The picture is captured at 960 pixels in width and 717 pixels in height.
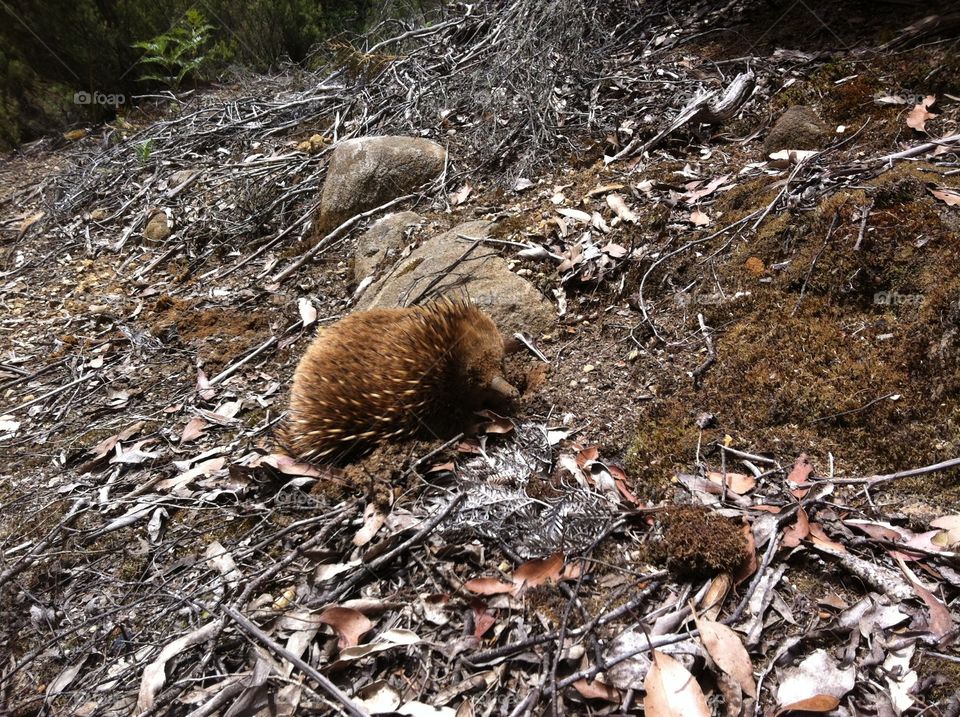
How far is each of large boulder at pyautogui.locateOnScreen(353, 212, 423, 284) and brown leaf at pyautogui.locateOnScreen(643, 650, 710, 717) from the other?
9.27 ft

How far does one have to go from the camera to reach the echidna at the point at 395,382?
7.95ft

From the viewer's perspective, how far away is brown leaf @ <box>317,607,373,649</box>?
1.81 m

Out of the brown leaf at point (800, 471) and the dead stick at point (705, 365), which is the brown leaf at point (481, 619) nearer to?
the brown leaf at point (800, 471)

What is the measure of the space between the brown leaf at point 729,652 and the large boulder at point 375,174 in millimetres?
3517

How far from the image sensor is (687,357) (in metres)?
2.41

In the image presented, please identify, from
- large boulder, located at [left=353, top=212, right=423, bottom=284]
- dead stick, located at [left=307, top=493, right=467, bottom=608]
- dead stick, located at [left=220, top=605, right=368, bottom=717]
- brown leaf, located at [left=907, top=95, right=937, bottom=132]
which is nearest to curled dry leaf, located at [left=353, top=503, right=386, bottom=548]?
dead stick, located at [left=307, top=493, right=467, bottom=608]

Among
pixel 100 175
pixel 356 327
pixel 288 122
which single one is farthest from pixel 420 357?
pixel 100 175

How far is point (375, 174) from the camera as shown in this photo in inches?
167

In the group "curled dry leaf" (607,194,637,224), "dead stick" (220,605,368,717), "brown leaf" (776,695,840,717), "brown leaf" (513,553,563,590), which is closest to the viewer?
"brown leaf" (776,695,840,717)

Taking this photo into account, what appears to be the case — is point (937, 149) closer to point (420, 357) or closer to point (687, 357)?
point (687, 357)

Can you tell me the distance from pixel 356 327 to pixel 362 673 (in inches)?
52.0

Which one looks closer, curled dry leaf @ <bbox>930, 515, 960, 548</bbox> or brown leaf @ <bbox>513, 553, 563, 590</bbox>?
curled dry leaf @ <bbox>930, 515, 960, 548</bbox>

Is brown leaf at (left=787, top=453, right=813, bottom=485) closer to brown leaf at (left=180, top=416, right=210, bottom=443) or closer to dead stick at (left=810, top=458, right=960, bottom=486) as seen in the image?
dead stick at (left=810, top=458, right=960, bottom=486)

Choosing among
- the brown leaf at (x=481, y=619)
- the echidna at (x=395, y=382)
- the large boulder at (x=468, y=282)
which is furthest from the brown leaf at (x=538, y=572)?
the large boulder at (x=468, y=282)
